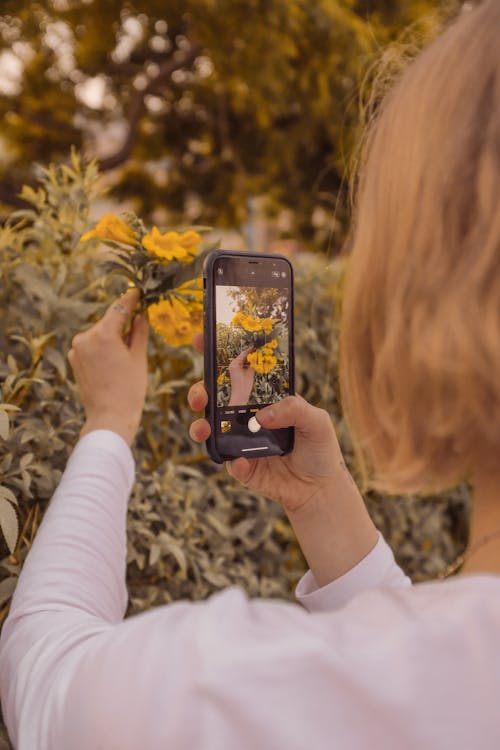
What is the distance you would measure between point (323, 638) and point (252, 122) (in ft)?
25.7

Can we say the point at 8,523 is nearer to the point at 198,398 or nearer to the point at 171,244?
the point at 198,398

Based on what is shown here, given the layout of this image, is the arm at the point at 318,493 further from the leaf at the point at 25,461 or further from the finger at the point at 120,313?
the leaf at the point at 25,461

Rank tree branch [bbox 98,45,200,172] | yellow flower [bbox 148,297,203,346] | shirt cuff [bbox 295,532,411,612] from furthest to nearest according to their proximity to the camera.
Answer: tree branch [bbox 98,45,200,172] → yellow flower [bbox 148,297,203,346] → shirt cuff [bbox 295,532,411,612]

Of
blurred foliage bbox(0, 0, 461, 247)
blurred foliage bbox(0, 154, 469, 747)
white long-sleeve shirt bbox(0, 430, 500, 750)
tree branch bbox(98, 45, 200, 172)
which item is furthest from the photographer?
tree branch bbox(98, 45, 200, 172)

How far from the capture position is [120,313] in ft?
4.31

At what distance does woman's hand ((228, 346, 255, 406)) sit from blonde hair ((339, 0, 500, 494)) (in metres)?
0.38

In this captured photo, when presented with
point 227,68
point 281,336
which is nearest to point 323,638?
point 281,336

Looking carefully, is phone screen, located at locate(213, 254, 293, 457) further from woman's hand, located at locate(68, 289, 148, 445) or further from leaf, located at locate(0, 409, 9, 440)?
leaf, located at locate(0, 409, 9, 440)

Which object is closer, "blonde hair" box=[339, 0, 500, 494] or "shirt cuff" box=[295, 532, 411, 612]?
"blonde hair" box=[339, 0, 500, 494]

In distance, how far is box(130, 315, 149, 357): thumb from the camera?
1.34 m

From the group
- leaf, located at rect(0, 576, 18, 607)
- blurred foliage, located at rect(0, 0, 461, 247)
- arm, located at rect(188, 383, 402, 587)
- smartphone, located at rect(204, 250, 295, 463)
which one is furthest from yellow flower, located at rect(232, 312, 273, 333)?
blurred foliage, located at rect(0, 0, 461, 247)

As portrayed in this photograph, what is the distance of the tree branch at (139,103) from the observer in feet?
21.2

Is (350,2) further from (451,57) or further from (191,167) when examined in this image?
(451,57)

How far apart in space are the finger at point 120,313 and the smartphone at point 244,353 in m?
0.16
